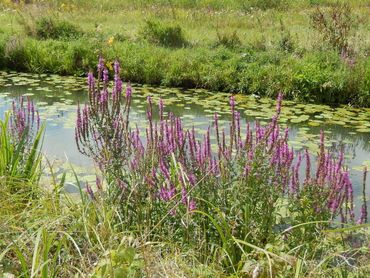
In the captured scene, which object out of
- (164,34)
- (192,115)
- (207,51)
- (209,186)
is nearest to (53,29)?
(164,34)

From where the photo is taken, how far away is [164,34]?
12.3 metres

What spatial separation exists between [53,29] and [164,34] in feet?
9.44

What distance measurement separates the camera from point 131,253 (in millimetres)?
2258

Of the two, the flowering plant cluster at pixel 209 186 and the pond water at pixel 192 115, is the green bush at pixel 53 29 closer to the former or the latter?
the pond water at pixel 192 115

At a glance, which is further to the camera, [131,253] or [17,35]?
[17,35]

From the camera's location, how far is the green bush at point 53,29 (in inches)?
508

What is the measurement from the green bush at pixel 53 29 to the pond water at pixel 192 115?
205cm

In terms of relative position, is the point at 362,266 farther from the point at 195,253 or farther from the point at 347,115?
the point at 347,115

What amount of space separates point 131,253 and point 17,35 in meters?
11.2

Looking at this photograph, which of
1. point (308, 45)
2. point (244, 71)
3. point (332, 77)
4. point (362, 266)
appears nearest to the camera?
point (362, 266)

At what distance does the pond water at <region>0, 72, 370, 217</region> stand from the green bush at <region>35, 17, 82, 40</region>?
2.05 meters

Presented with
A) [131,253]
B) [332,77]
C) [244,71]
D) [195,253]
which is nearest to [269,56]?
[244,71]

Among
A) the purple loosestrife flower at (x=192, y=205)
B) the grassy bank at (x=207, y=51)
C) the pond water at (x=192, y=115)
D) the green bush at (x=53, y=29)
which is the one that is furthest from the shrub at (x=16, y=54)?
the purple loosestrife flower at (x=192, y=205)

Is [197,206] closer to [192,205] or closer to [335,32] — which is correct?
[192,205]
